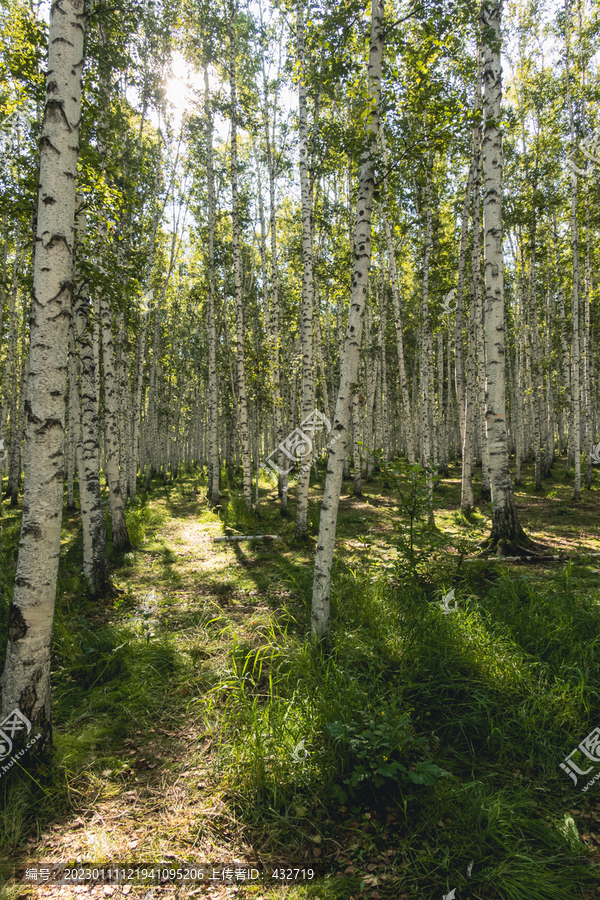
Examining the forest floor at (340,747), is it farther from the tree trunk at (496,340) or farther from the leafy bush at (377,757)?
the tree trunk at (496,340)

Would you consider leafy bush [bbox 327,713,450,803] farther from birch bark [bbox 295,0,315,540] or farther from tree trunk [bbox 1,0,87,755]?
birch bark [bbox 295,0,315,540]

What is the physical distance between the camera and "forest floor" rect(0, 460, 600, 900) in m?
2.16

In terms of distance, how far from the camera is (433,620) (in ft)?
13.1

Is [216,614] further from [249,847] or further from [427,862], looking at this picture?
[427,862]

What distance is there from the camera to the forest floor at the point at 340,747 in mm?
2158

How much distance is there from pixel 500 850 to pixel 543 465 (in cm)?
1748

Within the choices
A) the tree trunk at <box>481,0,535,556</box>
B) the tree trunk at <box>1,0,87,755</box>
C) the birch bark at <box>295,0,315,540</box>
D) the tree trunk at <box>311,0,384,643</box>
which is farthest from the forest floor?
the birch bark at <box>295,0,315,540</box>
